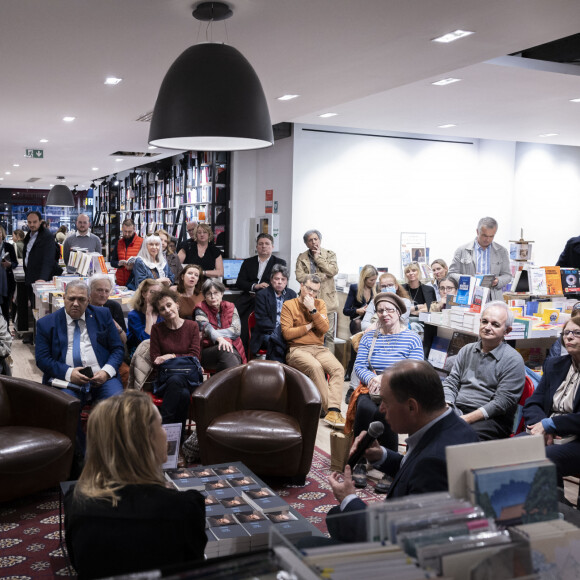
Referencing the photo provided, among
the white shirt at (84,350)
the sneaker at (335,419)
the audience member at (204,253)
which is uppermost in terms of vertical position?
the audience member at (204,253)

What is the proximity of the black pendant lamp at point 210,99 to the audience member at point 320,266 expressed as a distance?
15.7 ft

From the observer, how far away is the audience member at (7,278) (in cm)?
789

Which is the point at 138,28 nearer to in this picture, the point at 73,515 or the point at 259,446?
the point at 259,446

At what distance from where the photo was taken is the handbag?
182 inches

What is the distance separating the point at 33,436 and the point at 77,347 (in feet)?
2.81

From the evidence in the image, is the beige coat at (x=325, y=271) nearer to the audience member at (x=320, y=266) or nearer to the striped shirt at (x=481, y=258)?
the audience member at (x=320, y=266)

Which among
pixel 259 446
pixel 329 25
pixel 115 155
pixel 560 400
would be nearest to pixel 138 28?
pixel 329 25

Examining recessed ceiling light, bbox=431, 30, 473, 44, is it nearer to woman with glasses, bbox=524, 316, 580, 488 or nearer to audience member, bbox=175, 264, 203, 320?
woman with glasses, bbox=524, 316, 580, 488

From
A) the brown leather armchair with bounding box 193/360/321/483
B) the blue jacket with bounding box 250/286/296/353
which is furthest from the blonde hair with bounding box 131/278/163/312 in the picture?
the blue jacket with bounding box 250/286/296/353

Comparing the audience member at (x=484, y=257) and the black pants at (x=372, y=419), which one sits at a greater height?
the audience member at (x=484, y=257)

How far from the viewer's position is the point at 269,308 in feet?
20.0

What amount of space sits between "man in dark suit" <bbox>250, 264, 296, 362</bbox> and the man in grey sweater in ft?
7.01

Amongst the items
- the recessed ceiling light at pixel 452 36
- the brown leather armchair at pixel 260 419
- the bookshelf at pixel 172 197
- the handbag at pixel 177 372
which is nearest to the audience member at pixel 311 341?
the brown leather armchair at pixel 260 419

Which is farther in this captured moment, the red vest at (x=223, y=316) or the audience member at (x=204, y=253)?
the audience member at (x=204, y=253)
